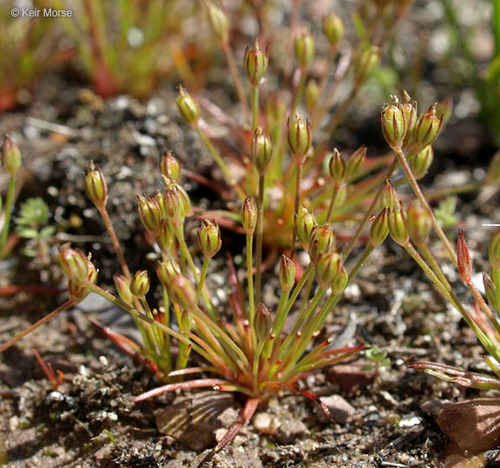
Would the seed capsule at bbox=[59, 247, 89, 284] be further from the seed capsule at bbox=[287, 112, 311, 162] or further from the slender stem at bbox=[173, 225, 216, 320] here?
the seed capsule at bbox=[287, 112, 311, 162]

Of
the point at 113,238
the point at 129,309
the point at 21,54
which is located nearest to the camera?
the point at 129,309

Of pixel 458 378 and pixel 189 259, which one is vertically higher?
pixel 189 259

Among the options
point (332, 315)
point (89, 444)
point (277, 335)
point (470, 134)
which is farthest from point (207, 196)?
point (470, 134)

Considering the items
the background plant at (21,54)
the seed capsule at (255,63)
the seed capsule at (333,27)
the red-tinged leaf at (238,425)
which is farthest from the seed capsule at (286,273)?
the background plant at (21,54)

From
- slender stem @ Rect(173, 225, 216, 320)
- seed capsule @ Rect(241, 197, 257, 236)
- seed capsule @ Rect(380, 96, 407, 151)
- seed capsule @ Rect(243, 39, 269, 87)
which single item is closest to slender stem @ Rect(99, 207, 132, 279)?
slender stem @ Rect(173, 225, 216, 320)

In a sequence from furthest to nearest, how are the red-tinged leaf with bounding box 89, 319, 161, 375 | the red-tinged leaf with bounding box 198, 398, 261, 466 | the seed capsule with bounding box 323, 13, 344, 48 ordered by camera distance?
the seed capsule with bounding box 323, 13, 344, 48
the red-tinged leaf with bounding box 89, 319, 161, 375
the red-tinged leaf with bounding box 198, 398, 261, 466

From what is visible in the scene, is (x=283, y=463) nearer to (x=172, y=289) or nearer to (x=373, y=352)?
(x=373, y=352)

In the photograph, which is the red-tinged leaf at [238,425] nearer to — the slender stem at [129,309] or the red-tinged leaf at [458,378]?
the slender stem at [129,309]

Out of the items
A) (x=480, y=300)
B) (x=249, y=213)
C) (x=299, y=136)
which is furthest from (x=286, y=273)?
(x=480, y=300)

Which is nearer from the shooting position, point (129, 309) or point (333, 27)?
point (129, 309)

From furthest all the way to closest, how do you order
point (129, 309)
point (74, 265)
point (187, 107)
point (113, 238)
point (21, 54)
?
point (21, 54)
point (187, 107)
point (113, 238)
point (129, 309)
point (74, 265)

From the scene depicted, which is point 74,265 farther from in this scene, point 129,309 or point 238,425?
point 238,425
